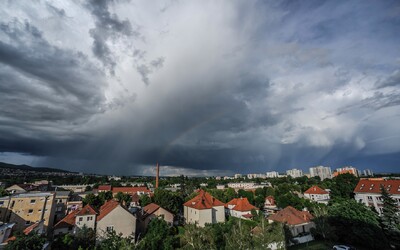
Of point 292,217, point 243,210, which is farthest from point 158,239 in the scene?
point 243,210

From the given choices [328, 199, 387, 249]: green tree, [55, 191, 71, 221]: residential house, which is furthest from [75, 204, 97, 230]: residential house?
[328, 199, 387, 249]: green tree

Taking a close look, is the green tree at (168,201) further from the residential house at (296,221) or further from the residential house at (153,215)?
the residential house at (296,221)

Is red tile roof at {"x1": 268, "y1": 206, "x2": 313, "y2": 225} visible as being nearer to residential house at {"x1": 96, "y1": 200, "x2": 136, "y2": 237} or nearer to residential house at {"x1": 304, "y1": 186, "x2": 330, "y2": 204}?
residential house at {"x1": 96, "y1": 200, "x2": 136, "y2": 237}

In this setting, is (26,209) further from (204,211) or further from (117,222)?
(204,211)

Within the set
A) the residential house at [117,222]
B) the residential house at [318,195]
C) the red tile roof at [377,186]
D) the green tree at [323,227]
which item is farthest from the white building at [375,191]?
the residential house at [117,222]

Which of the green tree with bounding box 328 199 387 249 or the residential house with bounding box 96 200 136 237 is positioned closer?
the green tree with bounding box 328 199 387 249

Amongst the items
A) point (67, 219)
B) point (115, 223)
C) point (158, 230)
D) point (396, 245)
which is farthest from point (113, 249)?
point (396, 245)
